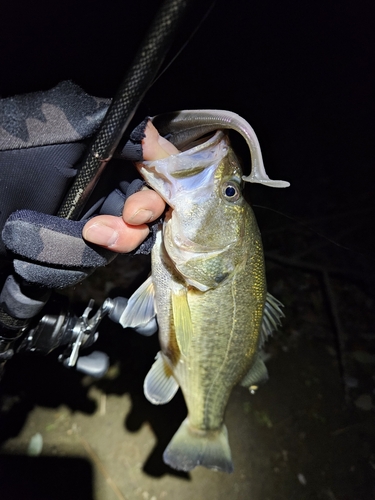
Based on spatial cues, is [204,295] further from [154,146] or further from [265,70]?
[265,70]

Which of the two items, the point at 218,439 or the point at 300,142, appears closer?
the point at 218,439

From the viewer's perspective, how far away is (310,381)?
9.59 feet

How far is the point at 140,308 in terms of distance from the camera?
1.49 m

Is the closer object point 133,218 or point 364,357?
point 133,218

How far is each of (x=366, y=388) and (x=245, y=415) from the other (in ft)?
4.10

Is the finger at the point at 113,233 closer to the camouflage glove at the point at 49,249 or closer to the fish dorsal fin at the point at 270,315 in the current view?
the camouflage glove at the point at 49,249

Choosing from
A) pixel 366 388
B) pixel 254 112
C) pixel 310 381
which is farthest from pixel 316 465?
pixel 254 112

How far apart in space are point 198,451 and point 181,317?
83 centimetres

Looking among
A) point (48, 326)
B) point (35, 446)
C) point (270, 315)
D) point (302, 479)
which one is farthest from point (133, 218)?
point (302, 479)

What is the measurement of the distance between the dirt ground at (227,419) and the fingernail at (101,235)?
1.08 meters

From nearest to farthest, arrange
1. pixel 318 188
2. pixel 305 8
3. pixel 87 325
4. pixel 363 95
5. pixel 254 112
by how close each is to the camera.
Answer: pixel 87 325 < pixel 305 8 < pixel 254 112 < pixel 363 95 < pixel 318 188

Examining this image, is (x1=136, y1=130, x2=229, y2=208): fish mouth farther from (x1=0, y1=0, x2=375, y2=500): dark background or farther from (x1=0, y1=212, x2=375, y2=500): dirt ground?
(x1=0, y1=212, x2=375, y2=500): dirt ground

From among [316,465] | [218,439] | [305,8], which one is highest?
[305,8]

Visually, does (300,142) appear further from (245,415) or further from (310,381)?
(245,415)
